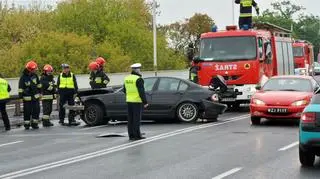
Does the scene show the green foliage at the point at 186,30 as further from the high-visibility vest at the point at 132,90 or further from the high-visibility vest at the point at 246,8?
the high-visibility vest at the point at 132,90

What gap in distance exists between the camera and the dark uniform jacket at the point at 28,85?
18812 millimetres

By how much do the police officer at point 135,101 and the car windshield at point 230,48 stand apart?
27.4 ft

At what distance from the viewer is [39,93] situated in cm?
1922

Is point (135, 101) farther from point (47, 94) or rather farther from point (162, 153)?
point (47, 94)

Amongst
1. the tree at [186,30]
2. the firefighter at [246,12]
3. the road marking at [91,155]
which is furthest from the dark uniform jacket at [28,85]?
the tree at [186,30]

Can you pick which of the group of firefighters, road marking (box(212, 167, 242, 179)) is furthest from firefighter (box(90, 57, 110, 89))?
road marking (box(212, 167, 242, 179))

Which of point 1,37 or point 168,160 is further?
point 1,37

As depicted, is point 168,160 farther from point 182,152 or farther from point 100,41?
point 100,41

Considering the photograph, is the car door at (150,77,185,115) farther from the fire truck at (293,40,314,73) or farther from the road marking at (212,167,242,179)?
the fire truck at (293,40,314,73)

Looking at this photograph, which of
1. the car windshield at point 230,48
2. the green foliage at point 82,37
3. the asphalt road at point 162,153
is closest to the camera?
the asphalt road at point 162,153

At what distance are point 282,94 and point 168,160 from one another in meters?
6.92

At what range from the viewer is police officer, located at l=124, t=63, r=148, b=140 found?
14.8 meters

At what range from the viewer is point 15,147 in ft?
47.2

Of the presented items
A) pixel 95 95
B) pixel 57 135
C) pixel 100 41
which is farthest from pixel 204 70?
pixel 100 41
